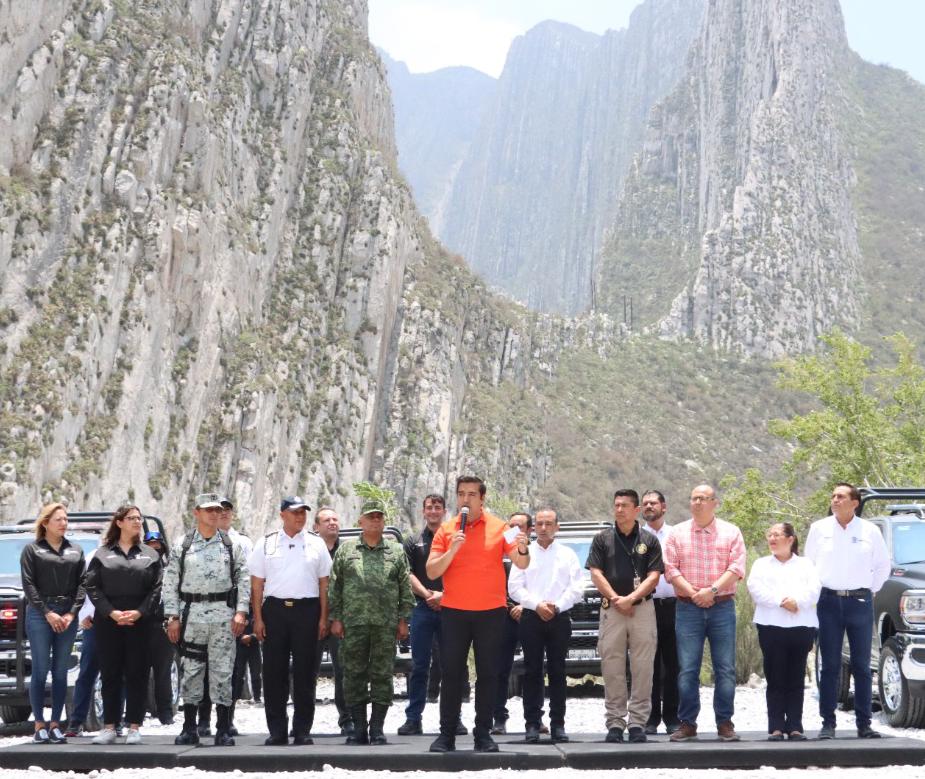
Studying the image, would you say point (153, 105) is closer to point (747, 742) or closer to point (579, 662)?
point (579, 662)

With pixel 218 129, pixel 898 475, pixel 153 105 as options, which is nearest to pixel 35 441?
pixel 153 105

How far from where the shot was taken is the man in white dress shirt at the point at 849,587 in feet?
33.2

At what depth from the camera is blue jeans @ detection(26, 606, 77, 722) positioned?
1011 cm

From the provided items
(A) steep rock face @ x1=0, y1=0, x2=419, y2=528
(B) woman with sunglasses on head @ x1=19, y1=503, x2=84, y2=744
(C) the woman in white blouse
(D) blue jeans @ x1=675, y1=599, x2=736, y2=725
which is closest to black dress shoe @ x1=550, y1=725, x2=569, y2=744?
(D) blue jeans @ x1=675, y1=599, x2=736, y2=725

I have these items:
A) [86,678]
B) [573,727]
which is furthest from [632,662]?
[86,678]

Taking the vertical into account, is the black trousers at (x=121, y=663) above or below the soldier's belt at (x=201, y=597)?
below

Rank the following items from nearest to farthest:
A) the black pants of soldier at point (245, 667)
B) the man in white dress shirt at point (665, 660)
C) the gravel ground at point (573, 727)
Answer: the gravel ground at point (573, 727)
the man in white dress shirt at point (665, 660)
the black pants of soldier at point (245, 667)

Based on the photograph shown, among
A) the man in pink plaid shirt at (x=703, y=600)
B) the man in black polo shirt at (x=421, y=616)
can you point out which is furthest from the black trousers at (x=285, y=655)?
the man in pink plaid shirt at (x=703, y=600)

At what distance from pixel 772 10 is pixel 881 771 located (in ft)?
441

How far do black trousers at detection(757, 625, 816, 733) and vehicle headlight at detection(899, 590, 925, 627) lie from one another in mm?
2154

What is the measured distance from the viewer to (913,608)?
11.5 meters

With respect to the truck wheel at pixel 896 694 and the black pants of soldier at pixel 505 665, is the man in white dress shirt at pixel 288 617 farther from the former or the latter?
the truck wheel at pixel 896 694

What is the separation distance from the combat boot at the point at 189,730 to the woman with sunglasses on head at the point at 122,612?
42 cm

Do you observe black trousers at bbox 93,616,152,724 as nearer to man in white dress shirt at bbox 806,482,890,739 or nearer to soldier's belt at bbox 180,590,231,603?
soldier's belt at bbox 180,590,231,603
